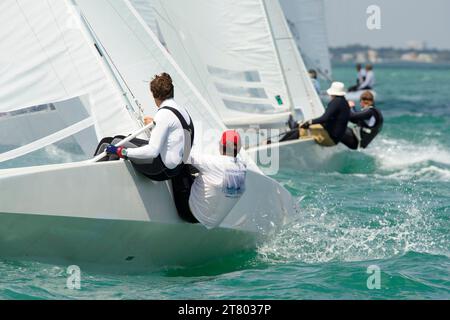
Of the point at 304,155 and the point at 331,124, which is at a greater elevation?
the point at 331,124

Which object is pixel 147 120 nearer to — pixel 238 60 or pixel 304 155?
pixel 304 155

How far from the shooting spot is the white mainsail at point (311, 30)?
1850 cm

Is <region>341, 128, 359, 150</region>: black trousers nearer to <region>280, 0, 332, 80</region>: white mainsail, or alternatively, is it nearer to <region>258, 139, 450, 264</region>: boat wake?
<region>258, 139, 450, 264</region>: boat wake

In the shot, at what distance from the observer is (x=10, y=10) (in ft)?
19.6

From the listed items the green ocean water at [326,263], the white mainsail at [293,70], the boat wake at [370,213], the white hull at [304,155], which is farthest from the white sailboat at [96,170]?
the white mainsail at [293,70]

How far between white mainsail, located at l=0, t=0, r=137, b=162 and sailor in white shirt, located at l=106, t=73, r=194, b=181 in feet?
1.84

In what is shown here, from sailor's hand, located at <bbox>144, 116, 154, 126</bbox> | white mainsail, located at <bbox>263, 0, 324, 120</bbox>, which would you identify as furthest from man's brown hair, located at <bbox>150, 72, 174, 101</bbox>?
white mainsail, located at <bbox>263, 0, 324, 120</bbox>

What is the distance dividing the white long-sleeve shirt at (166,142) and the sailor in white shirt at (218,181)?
0.19 meters

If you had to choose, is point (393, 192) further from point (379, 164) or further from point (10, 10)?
point (10, 10)

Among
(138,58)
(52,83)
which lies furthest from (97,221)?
(138,58)

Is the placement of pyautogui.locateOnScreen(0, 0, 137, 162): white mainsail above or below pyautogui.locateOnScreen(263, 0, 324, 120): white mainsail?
above

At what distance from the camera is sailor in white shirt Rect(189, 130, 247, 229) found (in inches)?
219

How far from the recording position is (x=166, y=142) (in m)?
5.39

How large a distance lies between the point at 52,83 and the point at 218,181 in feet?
3.91
